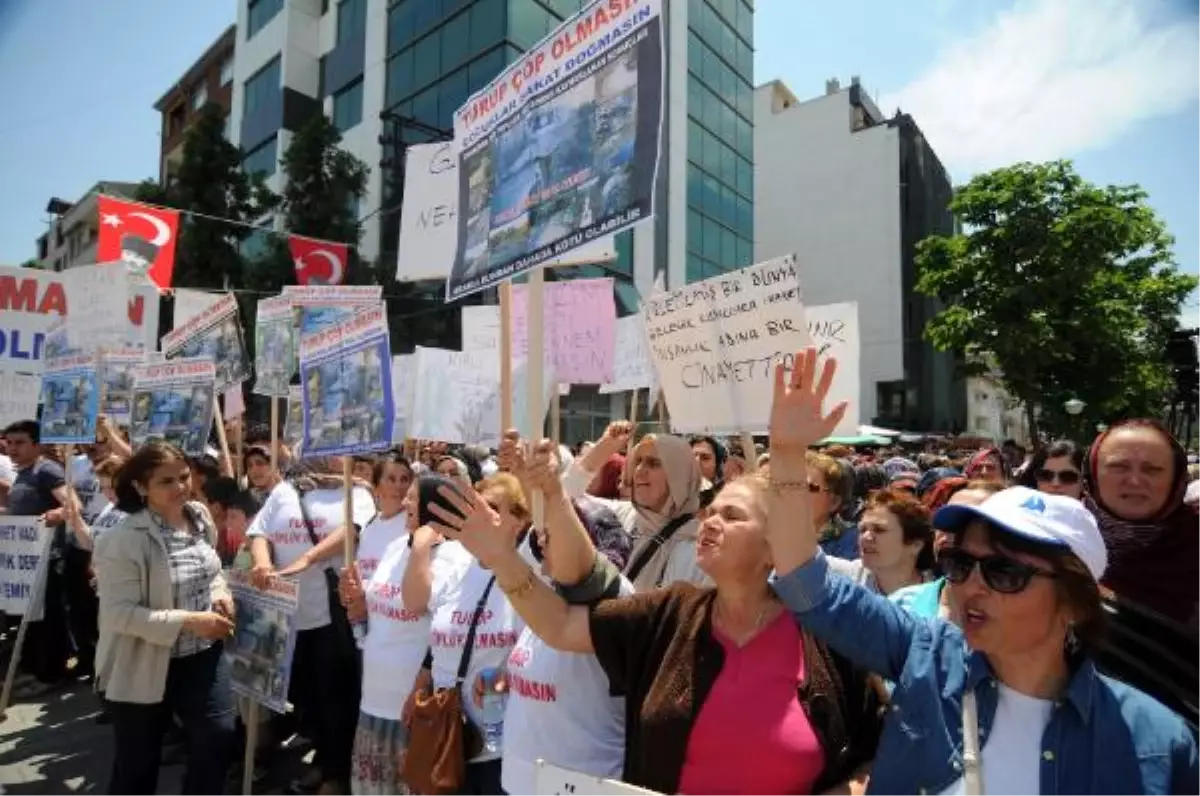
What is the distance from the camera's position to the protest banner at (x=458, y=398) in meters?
7.37

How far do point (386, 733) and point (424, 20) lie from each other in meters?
24.8

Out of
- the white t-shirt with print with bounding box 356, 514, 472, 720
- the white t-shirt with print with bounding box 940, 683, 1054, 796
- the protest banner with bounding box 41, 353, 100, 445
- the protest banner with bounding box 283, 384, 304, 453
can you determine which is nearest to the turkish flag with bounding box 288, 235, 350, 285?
the protest banner with bounding box 283, 384, 304, 453

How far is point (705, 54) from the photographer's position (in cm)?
2830

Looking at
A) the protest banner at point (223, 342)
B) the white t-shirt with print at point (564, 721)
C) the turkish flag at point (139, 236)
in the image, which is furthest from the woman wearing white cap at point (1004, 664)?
the turkish flag at point (139, 236)

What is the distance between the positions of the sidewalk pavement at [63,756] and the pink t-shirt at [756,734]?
11.5ft

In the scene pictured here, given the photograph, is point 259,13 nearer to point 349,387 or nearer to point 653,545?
point 349,387

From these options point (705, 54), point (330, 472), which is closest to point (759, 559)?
point (330, 472)

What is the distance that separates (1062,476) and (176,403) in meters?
5.75

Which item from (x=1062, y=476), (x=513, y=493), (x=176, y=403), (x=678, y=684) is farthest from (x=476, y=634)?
(x=176, y=403)

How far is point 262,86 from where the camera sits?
97.9 feet

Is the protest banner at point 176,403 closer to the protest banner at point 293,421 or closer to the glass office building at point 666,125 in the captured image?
the protest banner at point 293,421

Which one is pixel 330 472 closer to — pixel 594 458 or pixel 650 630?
pixel 594 458

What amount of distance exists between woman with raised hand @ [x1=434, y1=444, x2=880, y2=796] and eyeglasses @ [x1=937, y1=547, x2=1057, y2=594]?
0.45m

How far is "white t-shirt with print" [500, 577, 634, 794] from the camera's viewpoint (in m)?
2.37
